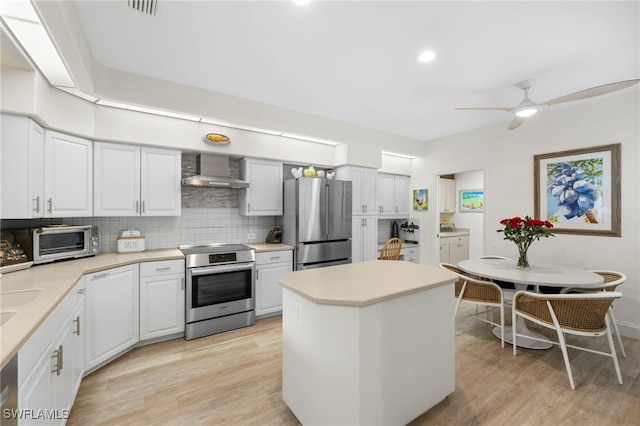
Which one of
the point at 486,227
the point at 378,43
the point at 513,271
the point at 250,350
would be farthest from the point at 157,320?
the point at 486,227

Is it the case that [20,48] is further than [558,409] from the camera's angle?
No

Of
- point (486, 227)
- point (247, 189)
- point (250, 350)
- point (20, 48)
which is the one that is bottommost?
point (250, 350)

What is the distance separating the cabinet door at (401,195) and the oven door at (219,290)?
336cm

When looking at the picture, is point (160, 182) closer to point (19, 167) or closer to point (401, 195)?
point (19, 167)

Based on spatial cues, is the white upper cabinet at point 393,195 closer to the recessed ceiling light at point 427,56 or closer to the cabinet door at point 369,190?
the cabinet door at point 369,190

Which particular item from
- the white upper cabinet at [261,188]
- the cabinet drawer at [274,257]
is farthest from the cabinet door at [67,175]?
the cabinet drawer at [274,257]

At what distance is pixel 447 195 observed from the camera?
617cm

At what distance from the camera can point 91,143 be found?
9.05 ft

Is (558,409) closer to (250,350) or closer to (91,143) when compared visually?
(250,350)

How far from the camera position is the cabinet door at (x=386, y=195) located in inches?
208

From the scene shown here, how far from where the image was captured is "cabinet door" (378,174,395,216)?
5.27m

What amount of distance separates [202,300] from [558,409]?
3274mm

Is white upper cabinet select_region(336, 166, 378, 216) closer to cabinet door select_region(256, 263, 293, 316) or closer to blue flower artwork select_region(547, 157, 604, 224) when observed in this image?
cabinet door select_region(256, 263, 293, 316)

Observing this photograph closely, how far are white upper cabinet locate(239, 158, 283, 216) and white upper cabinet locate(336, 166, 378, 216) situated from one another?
1111mm
